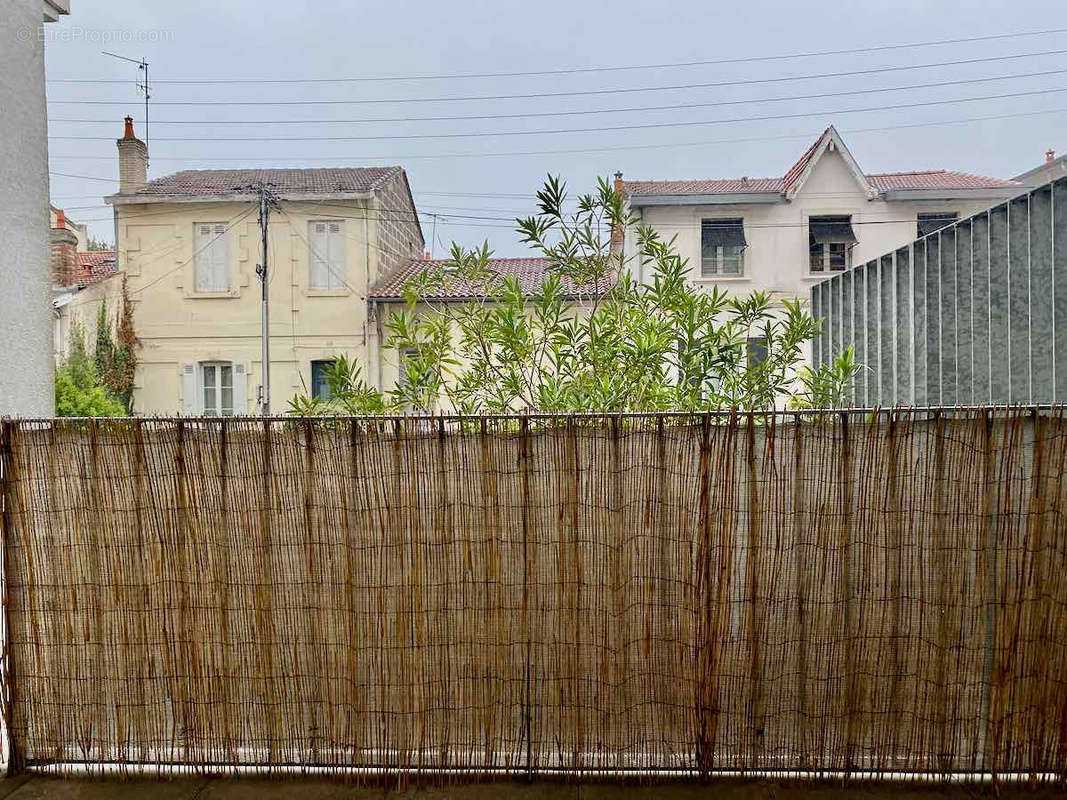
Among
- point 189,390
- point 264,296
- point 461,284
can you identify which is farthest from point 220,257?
point 461,284

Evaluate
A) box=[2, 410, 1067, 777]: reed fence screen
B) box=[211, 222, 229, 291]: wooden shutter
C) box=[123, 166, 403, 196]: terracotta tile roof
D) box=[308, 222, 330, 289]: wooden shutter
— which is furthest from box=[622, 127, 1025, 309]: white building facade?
box=[2, 410, 1067, 777]: reed fence screen

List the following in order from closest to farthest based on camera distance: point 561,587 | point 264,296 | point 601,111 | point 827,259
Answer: point 561,587 < point 264,296 < point 827,259 < point 601,111

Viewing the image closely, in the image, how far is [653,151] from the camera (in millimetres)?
14102

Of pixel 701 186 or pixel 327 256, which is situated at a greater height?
pixel 701 186

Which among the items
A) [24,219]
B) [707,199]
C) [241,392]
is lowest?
[241,392]

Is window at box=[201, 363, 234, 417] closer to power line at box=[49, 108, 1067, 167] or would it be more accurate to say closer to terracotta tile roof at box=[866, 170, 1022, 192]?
power line at box=[49, 108, 1067, 167]

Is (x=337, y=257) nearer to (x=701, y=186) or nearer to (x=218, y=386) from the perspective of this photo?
(x=218, y=386)

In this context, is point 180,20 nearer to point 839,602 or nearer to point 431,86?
point 431,86

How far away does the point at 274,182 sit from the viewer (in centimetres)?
1060

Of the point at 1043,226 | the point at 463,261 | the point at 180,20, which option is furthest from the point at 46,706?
the point at 180,20

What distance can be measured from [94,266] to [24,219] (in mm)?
9924

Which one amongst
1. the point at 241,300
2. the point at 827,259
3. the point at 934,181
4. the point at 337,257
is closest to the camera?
the point at 337,257

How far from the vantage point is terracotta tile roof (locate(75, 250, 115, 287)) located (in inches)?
407

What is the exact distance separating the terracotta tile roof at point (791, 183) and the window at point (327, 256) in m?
3.75
